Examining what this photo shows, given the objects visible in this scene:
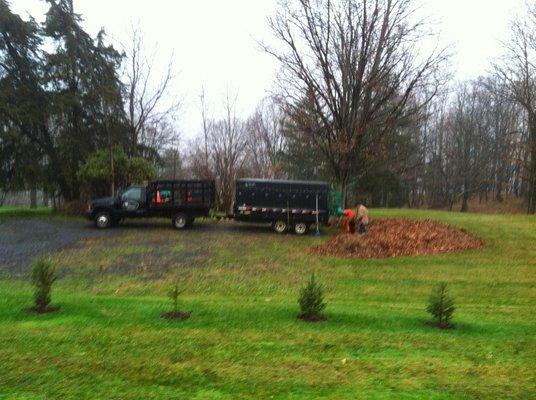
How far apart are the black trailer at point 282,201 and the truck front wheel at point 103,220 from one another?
5890 mm

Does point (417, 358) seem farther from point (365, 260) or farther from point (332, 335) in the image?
point (365, 260)

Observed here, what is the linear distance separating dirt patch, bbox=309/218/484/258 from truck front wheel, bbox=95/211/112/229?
9.89 m

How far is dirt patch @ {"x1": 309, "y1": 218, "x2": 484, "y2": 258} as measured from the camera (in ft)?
57.0

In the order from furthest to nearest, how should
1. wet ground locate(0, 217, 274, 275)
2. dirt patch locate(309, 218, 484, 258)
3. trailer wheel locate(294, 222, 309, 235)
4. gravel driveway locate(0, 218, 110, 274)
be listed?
trailer wheel locate(294, 222, 309, 235) < dirt patch locate(309, 218, 484, 258) < wet ground locate(0, 217, 274, 275) < gravel driveway locate(0, 218, 110, 274)

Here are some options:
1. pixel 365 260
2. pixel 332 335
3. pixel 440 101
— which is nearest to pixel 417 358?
pixel 332 335

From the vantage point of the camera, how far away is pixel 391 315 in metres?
8.45

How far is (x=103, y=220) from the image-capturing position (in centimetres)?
2273

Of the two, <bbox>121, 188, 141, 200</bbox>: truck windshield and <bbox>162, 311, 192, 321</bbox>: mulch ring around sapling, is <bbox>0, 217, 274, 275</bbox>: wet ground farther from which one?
<bbox>162, 311, 192, 321</bbox>: mulch ring around sapling

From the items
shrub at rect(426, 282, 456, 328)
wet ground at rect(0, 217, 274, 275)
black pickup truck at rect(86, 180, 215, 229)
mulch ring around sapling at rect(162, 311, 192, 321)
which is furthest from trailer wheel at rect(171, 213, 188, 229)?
shrub at rect(426, 282, 456, 328)

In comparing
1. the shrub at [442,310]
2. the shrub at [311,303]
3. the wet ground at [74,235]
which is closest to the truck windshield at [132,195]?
the wet ground at [74,235]

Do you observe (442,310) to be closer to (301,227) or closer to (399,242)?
(399,242)

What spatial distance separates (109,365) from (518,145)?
51991 millimetres

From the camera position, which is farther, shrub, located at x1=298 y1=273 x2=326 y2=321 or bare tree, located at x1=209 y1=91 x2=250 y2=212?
bare tree, located at x1=209 y1=91 x2=250 y2=212

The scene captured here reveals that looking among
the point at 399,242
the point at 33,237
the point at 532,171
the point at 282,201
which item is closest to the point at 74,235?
the point at 33,237
